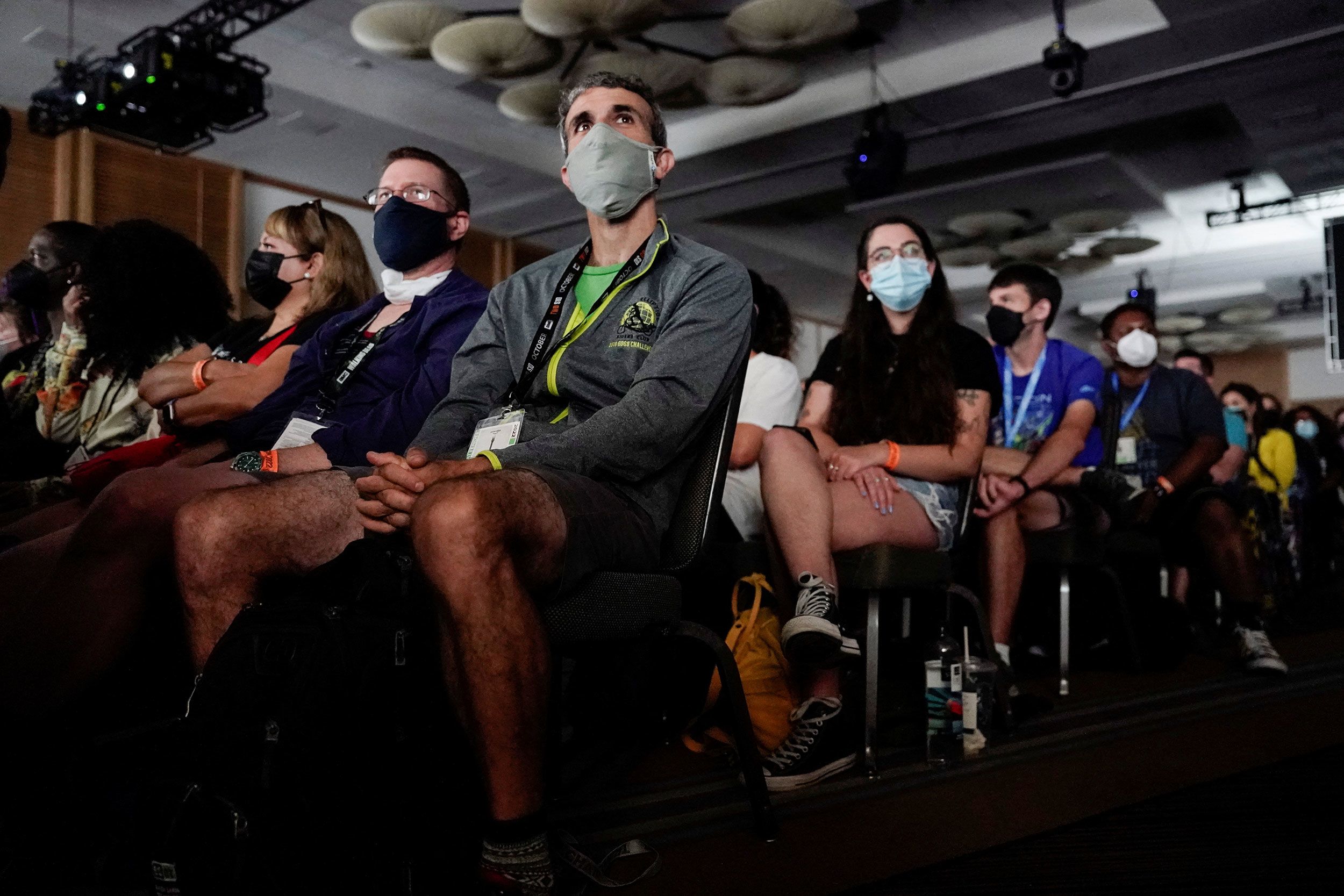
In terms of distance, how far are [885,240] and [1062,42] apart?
405 centimetres

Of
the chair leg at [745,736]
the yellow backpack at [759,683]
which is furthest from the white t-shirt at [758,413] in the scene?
the chair leg at [745,736]

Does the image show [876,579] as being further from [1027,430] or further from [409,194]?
[1027,430]

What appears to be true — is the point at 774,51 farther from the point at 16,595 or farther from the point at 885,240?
the point at 16,595

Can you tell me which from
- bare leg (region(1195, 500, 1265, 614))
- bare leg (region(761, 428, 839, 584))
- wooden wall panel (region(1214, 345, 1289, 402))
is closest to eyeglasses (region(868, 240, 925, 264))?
bare leg (region(761, 428, 839, 584))

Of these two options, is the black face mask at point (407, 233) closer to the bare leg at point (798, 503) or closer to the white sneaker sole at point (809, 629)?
the bare leg at point (798, 503)

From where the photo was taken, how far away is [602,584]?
4.69 ft

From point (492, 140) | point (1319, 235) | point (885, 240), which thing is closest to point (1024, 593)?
point (885, 240)

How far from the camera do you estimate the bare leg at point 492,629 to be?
1263 mm

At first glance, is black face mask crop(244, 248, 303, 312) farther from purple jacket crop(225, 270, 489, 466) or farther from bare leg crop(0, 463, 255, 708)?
bare leg crop(0, 463, 255, 708)

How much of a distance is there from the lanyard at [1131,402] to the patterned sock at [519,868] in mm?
3314

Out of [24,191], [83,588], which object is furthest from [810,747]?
[24,191]

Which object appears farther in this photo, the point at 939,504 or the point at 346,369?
the point at 939,504

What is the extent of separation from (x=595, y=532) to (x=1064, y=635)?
7.19ft

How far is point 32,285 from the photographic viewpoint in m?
3.24
